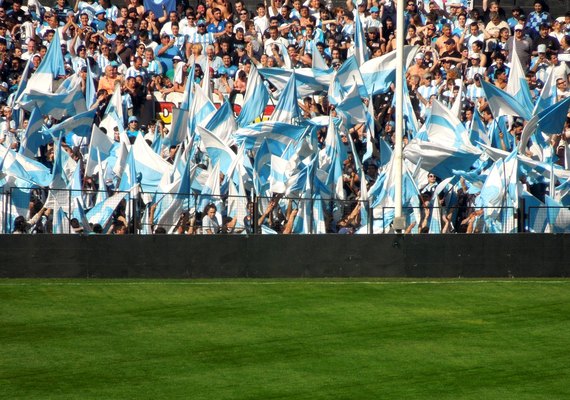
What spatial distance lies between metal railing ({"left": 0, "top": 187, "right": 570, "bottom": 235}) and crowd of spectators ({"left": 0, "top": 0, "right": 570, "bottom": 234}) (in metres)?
3.61

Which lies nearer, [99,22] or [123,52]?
[123,52]

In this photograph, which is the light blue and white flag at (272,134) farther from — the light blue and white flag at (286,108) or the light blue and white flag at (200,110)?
the light blue and white flag at (200,110)

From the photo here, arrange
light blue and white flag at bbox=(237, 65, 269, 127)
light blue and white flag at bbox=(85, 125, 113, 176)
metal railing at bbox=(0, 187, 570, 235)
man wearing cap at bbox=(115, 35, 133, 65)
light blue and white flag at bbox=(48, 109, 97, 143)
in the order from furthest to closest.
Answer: man wearing cap at bbox=(115, 35, 133, 65)
light blue and white flag at bbox=(237, 65, 269, 127)
light blue and white flag at bbox=(48, 109, 97, 143)
light blue and white flag at bbox=(85, 125, 113, 176)
metal railing at bbox=(0, 187, 570, 235)

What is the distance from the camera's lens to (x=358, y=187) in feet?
→ 71.0

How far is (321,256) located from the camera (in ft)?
66.0

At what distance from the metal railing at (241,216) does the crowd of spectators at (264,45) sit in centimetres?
361

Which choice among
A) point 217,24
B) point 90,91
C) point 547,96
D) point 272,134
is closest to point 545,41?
point 547,96

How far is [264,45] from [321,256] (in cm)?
797

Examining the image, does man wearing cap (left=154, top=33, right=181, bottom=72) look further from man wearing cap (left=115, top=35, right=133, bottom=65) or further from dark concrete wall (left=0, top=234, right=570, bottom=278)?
dark concrete wall (left=0, top=234, right=570, bottom=278)

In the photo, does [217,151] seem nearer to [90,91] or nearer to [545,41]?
[90,91]

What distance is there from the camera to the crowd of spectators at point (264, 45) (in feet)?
81.0

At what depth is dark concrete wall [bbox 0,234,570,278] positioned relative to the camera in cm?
1975

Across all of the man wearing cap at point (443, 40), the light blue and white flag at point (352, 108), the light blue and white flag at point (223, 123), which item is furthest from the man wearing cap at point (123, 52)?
the man wearing cap at point (443, 40)

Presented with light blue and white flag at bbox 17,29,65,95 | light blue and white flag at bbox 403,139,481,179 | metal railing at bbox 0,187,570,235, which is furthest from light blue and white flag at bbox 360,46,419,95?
light blue and white flag at bbox 17,29,65,95
